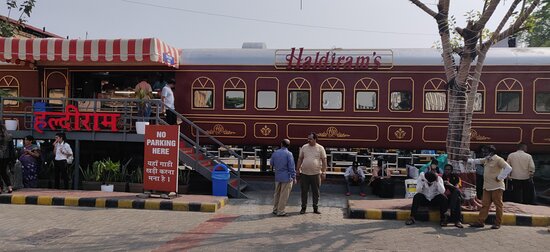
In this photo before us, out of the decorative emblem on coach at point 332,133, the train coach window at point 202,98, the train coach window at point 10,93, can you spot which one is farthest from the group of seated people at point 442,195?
the train coach window at point 10,93

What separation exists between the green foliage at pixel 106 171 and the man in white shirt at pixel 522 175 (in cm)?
963

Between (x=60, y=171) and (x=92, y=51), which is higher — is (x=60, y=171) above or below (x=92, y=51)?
below

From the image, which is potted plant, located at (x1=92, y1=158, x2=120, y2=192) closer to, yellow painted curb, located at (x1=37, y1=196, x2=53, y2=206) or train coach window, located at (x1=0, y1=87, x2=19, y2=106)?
yellow painted curb, located at (x1=37, y1=196, x2=53, y2=206)

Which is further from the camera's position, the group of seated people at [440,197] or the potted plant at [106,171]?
the potted plant at [106,171]

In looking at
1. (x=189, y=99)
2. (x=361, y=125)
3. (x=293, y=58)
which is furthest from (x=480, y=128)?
(x=189, y=99)

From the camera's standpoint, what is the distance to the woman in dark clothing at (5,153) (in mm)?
10688

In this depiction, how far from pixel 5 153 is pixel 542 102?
1317 centimetres

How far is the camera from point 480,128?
12.8 meters

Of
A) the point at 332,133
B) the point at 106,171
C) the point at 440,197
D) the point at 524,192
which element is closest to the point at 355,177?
the point at 332,133

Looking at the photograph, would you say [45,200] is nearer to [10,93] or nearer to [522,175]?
[10,93]

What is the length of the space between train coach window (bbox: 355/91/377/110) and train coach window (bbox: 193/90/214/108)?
4.07 meters

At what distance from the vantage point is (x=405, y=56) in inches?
516

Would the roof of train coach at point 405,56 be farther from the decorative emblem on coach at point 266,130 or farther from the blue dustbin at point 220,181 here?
the blue dustbin at point 220,181

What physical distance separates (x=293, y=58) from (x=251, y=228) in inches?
246
